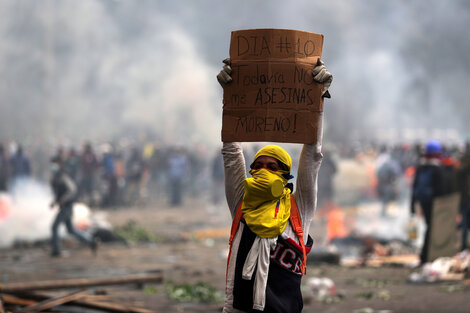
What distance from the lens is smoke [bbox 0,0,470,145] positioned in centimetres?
3158

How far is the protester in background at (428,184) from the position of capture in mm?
9711

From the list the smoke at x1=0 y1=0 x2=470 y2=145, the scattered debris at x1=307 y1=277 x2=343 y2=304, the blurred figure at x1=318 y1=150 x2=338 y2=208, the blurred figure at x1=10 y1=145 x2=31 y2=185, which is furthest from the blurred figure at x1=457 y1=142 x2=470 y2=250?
the smoke at x1=0 y1=0 x2=470 y2=145

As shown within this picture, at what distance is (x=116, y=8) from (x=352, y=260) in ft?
89.8

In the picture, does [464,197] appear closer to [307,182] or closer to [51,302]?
[51,302]

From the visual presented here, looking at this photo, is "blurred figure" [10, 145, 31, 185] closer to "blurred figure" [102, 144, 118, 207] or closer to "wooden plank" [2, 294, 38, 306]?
"blurred figure" [102, 144, 118, 207]

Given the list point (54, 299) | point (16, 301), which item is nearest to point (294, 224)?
point (54, 299)

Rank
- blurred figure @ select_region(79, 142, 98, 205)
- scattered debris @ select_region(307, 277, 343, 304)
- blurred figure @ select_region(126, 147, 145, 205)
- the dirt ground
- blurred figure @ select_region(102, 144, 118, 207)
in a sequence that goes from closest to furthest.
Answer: the dirt ground → scattered debris @ select_region(307, 277, 343, 304) → blurred figure @ select_region(79, 142, 98, 205) → blurred figure @ select_region(102, 144, 118, 207) → blurred figure @ select_region(126, 147, 145, 205)

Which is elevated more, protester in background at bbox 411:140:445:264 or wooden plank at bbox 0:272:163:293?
protester in background at bbox 411:140:445:264

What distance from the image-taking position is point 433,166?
32.2ft

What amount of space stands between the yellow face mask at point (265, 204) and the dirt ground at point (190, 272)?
4.06 meters

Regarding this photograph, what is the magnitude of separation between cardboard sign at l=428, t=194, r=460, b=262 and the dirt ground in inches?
23.5

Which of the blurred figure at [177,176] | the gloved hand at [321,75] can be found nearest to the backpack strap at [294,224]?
the gloved hand at [321,75]

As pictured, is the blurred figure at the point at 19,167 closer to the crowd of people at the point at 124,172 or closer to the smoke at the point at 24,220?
the crowd of people at the point at 124,172

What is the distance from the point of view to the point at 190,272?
10.5 m
